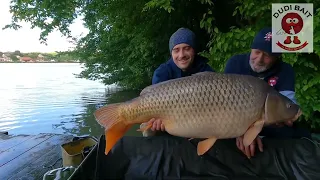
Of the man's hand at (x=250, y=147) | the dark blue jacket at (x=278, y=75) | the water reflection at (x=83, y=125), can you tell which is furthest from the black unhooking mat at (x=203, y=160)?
the water reflection at (x=83, y=125)

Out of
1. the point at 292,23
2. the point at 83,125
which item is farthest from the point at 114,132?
the point at 83,125

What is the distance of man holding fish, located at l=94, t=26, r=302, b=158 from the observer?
1242 millimetres

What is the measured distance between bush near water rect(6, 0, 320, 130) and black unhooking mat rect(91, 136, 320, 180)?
4.86ft

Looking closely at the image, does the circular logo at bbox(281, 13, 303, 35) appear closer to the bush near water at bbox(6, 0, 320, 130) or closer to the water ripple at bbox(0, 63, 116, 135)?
the bush near water at bbox(6, 0, 320, 130)

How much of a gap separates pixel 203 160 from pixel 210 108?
44 centimetres

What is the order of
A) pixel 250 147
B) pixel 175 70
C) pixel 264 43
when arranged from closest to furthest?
pixel 250 147 → pixel 264 43 → pixel 175 70

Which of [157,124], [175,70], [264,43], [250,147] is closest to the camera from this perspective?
[157,124]

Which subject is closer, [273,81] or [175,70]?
[273,81]

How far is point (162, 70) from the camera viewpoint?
191 centimetres

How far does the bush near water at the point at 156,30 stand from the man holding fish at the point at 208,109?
5.66 ft

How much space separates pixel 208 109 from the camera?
125cm

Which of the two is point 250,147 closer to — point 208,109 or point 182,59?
point 208,109

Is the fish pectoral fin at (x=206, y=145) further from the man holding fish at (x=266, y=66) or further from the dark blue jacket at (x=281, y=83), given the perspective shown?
the dark blue jacket at (x=281, y=83)

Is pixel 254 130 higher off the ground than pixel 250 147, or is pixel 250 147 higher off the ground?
pixel 254 130
